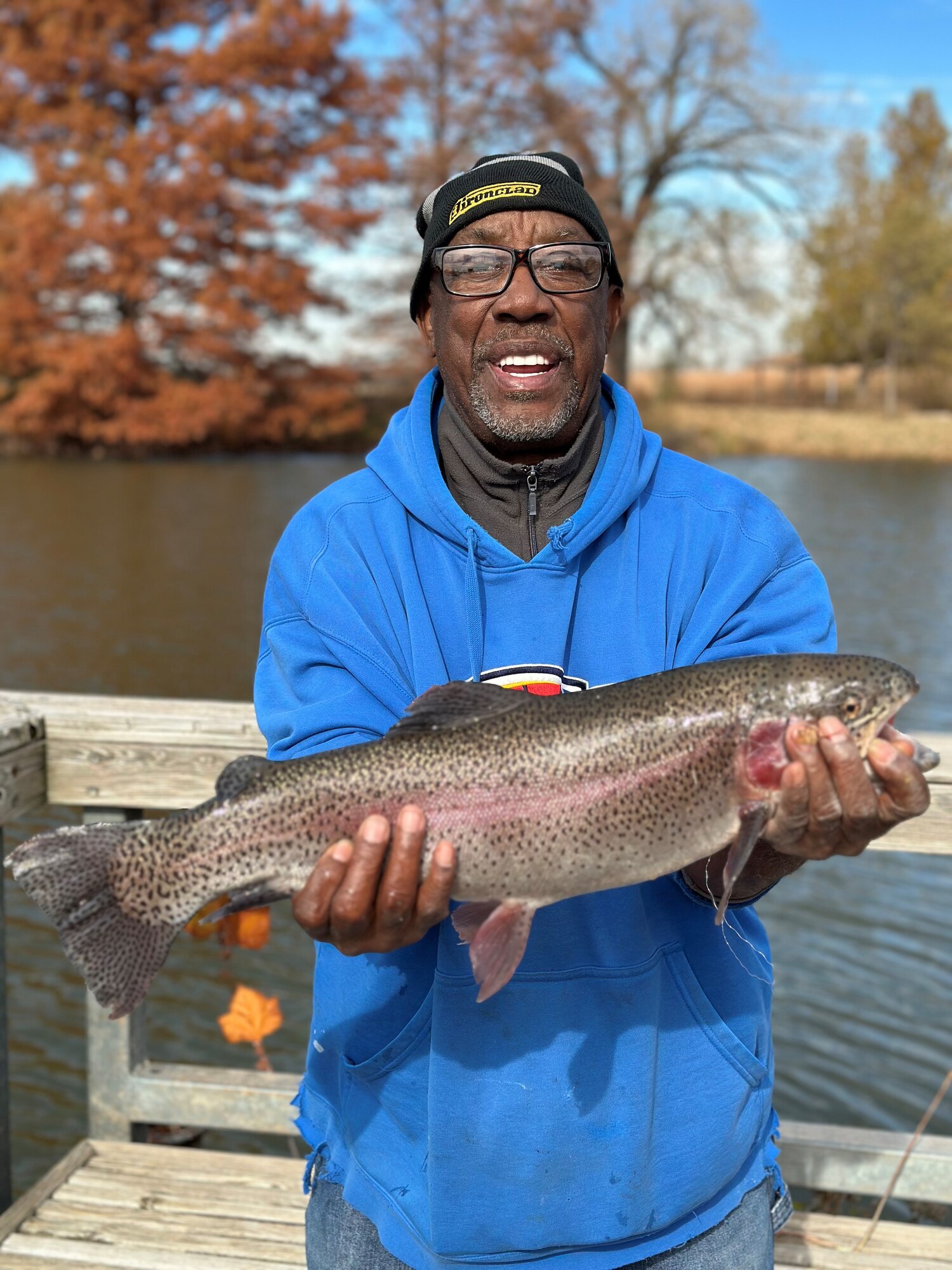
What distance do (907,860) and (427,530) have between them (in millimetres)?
7007

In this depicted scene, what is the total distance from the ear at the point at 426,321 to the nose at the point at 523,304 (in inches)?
12.5

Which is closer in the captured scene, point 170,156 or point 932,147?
point 170,156

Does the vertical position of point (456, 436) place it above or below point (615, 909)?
above

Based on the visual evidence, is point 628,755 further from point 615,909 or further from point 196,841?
point 196,841

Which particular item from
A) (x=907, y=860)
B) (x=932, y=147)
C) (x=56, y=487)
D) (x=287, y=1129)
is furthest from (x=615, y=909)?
(x=932, y=147)

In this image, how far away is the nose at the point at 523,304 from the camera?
112 inches

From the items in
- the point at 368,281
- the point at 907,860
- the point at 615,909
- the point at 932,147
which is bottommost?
the point at 907,860

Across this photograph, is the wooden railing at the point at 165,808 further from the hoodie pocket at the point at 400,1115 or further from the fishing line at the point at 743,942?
the hoodie pocket at the point at 400,1115

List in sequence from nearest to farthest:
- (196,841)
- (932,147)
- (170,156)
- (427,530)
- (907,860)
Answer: (196,841), (427,530), (907,860), (170,156), (932,147)

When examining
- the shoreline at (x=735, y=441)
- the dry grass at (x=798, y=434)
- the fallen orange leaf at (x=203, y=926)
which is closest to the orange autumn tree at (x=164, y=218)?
the shoreline at (x=735, y=441)

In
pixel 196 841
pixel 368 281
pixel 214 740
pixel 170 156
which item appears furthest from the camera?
pixel 368 281

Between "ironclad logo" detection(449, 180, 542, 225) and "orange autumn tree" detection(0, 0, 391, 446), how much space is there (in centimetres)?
3732

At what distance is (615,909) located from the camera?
254 cm

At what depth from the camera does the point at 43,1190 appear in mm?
3480
